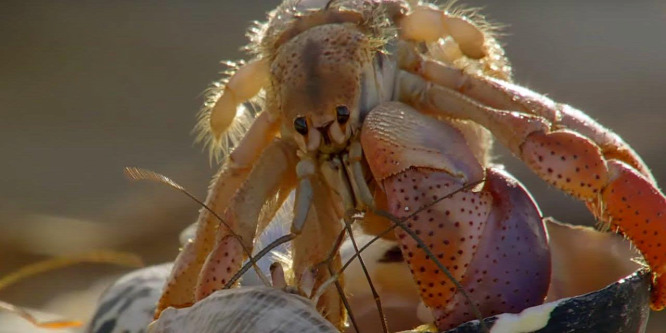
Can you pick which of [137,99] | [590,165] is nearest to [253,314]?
[590,165]

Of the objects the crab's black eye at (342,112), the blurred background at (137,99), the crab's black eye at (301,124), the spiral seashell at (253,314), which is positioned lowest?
the blurred background at (137,99)

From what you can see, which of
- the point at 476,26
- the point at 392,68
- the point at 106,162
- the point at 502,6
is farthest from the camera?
the point at 502,6

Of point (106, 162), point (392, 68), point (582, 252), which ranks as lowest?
point (106, 162)

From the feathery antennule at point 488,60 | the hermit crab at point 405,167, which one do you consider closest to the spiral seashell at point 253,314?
the hermit crab at point 405,167

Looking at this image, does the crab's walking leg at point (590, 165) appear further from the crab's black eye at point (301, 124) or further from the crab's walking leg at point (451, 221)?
the crab's black eye at point (301, 124)

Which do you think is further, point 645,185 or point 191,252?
point 191,252

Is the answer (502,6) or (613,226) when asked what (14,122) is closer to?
(502,6)

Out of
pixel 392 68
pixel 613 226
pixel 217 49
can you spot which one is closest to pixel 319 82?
pixel 392 68

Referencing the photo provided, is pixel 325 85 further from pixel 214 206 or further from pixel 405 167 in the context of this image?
pixel 214 206
